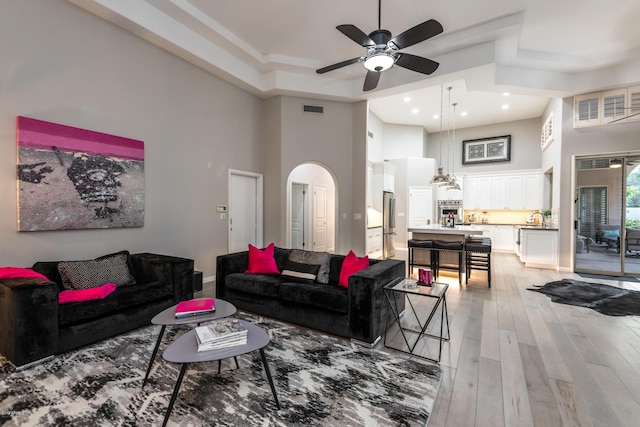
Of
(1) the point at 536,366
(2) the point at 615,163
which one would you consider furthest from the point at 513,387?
(2) the point at 615,163

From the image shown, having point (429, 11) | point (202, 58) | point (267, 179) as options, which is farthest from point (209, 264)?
point (429, 11)

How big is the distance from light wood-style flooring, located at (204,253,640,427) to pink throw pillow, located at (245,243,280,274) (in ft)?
5.60

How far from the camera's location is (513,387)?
2143 millimetres

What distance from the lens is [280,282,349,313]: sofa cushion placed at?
2.91 meters

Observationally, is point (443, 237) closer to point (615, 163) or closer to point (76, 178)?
point (615, 163)

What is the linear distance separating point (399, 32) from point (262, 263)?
13.0 feet

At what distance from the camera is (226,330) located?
1.92 meters

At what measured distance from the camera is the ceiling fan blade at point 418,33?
2664mm

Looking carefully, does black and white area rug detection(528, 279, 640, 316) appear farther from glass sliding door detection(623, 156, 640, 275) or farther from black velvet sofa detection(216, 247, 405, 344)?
black velvet sofa detection(216, 247, 405, 344)

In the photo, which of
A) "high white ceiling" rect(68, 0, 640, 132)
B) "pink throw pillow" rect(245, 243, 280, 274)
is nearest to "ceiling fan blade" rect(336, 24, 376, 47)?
"high white ceiling" rect(68, 0, 640, 132)

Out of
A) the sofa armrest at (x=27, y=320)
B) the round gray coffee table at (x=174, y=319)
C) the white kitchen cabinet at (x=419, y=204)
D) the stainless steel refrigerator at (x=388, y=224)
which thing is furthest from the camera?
the white kitchen cabinet at (x=419, y=204)

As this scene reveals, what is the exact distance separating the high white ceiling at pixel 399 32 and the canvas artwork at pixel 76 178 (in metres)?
1.54

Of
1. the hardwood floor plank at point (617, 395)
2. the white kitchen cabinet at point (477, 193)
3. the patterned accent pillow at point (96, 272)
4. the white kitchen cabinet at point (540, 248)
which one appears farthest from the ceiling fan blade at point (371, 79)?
the white kitchen cabinet at point (477, 193)

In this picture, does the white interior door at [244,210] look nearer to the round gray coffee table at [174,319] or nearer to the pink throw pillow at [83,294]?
the pink throw pillow at [83,294]
